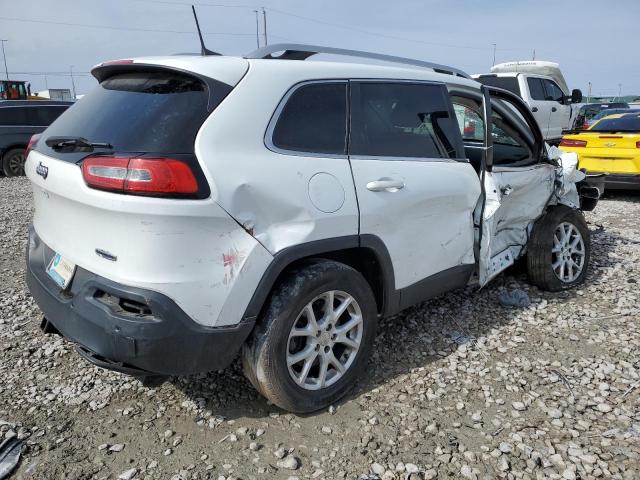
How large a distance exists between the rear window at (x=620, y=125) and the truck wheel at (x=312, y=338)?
304 inches

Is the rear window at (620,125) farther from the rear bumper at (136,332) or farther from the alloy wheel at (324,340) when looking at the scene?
the rear bumper at (136,332)

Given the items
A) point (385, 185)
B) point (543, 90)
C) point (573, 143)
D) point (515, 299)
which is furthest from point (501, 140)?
point (543, 90)

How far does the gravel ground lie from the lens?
7.84 ft

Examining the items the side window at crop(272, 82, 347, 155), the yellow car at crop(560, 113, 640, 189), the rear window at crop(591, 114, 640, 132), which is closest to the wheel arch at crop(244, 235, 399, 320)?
the side window at crop(272, 82, 347, 155)

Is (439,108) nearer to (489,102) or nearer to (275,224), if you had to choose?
(489,102)

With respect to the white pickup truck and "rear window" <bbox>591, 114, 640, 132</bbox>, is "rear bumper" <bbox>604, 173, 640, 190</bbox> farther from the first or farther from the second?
the white pickup truck

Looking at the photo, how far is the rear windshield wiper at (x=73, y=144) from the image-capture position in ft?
7.68

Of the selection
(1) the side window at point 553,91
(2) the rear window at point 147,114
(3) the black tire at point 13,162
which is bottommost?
(3) the black tire at point 13,162

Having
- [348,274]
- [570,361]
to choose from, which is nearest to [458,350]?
[570,361]

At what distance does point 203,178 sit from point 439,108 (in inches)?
75.8

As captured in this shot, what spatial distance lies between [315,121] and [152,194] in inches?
38.4

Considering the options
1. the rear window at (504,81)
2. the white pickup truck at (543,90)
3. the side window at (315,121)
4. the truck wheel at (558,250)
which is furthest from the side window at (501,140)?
the rear window at (504,81)

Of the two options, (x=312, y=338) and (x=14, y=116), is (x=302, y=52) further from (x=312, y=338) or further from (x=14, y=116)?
(x=14, y=116)

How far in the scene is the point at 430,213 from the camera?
3.18 meters
